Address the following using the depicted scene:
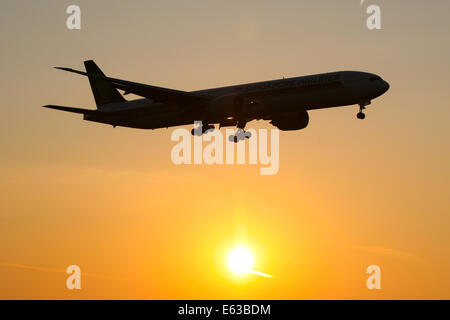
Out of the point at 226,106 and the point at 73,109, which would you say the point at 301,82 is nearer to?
the point at 226,106

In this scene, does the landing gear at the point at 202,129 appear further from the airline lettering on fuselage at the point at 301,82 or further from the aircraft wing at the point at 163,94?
the airline lettering on fuselage at the point at 301,82

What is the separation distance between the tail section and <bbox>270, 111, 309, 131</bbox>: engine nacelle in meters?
18.5

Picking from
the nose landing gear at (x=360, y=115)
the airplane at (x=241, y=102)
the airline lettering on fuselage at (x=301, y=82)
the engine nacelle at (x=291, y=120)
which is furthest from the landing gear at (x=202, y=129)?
the nose landing gear at (x=360, y=115)

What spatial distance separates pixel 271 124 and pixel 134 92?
1311cm

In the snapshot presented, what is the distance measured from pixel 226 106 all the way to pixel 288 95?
5727 mm

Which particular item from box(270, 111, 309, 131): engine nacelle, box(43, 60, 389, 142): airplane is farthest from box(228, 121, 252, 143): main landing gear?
box(270, 111, 309, 131): engine nacelle

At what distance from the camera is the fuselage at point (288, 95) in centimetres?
5472

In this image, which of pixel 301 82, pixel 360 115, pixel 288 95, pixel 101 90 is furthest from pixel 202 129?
pixel 101 90

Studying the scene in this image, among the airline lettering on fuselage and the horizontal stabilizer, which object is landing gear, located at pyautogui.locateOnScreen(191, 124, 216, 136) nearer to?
the airline lettering on fuselage

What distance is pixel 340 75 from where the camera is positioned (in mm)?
55375
